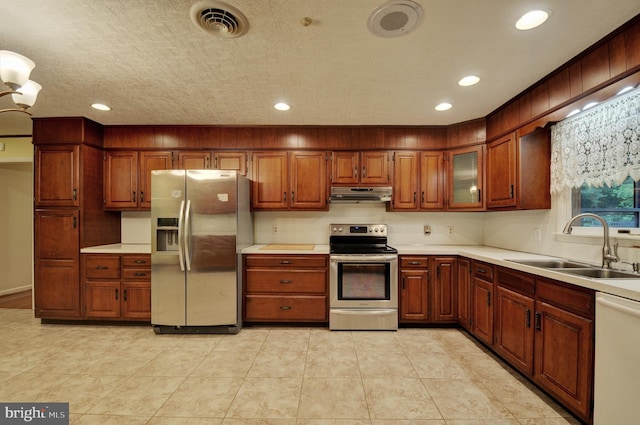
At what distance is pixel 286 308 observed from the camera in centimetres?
310

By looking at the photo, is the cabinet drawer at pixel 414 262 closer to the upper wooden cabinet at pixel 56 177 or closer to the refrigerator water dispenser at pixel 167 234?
the refrigerator water dispenser at pixel 167 234

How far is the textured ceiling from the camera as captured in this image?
152cm

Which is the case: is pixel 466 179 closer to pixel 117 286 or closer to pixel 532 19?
pixel 532 19

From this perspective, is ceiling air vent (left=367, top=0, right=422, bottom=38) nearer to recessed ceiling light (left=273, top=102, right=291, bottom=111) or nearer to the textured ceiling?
the textured ceiling

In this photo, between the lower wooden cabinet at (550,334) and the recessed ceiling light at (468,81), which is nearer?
the lower wooden cabinet at (550,334)

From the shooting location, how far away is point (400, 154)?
343cm

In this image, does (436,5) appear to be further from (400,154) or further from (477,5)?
(400,154)

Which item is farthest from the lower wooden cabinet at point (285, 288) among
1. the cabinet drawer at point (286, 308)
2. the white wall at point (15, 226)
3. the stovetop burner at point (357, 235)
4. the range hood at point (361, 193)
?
the white wall at point (15, 226)

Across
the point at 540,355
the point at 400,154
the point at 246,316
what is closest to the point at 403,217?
the point at 400,154

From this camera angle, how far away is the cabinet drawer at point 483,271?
2.48 metres

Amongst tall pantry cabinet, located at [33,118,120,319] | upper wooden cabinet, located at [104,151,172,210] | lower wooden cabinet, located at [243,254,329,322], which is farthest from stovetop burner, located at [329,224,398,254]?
tall pantry cabinet, located at [33,118,120,319]

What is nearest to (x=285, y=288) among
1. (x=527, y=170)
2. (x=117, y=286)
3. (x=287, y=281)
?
(x=287, y=281)

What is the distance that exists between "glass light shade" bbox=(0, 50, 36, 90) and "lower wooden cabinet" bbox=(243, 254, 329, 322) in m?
2.23

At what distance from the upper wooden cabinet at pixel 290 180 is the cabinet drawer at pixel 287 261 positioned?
661 millimetres
